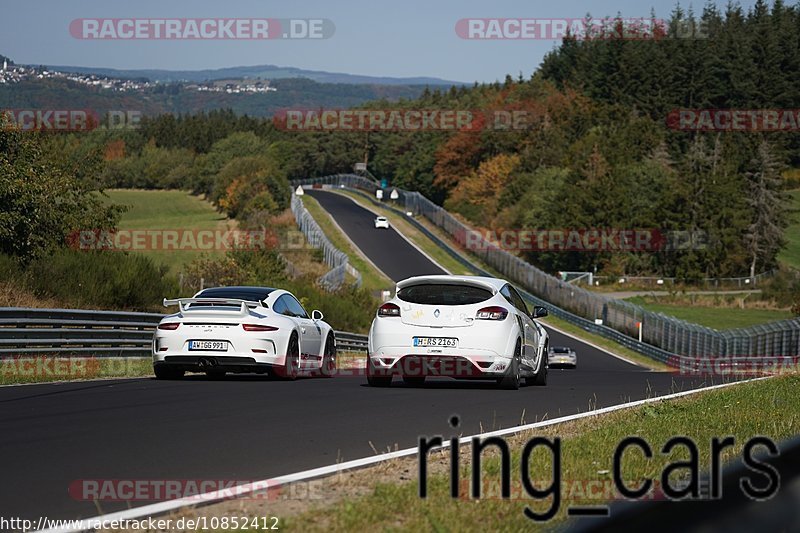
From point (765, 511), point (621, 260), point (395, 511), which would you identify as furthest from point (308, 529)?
point (621, 260)

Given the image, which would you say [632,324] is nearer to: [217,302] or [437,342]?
[217,302]

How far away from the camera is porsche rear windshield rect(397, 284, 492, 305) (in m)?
16.0

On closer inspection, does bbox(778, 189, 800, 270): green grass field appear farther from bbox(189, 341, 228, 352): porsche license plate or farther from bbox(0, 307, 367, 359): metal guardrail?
bbox(189, 341, 228, 352): porsche license plate

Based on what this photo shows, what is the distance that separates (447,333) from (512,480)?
8.15 meters

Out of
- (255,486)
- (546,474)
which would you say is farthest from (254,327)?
(255,486)

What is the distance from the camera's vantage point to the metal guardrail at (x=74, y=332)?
18562mm

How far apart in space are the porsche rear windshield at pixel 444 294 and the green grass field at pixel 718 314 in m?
54.6

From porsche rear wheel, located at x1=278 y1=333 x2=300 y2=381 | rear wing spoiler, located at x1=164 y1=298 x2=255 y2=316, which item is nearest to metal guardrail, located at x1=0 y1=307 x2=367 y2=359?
rear wing spoiler, located at x1=164 y1=298 x2=255 y2=316

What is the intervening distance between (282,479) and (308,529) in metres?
1.79

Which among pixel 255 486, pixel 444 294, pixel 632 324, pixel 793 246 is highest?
pixel 255 486

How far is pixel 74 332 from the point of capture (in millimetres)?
20188

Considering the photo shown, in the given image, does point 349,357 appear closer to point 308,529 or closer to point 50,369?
point 50,369

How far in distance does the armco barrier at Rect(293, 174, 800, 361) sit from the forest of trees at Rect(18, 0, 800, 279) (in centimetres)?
1636

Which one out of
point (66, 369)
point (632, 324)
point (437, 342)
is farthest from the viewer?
point (632, 324)
